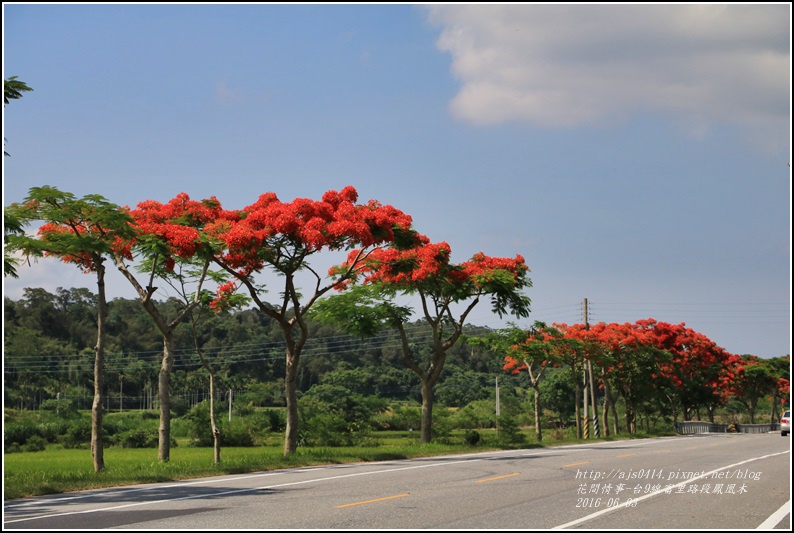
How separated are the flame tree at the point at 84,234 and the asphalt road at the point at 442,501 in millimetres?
3954

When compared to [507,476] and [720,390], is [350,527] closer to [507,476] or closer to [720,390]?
[507,476]

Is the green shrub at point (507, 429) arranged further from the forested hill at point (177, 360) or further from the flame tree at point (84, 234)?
the forested hill at point (177, 360)

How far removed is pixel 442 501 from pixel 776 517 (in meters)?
5.13

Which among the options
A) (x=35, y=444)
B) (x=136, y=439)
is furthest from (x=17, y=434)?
(x=136, y=439)

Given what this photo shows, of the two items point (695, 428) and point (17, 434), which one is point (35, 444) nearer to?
point (17, 434)

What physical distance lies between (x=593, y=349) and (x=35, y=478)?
3525cm

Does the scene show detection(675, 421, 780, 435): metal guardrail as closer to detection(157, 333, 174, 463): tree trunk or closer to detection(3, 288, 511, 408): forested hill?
detection(3, 288, 511, 408): forested hill

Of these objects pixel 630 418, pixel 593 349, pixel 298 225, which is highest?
pixel 298 225

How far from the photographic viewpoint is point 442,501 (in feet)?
48.5

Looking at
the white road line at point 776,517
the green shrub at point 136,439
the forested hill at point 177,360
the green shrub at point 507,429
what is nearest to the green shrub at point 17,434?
the green shrub at point 136,439

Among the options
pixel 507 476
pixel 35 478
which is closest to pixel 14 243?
pixel 35 478

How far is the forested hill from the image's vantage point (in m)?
85.9

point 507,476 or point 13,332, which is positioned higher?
point 13,332

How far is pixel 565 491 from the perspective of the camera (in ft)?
53.7
